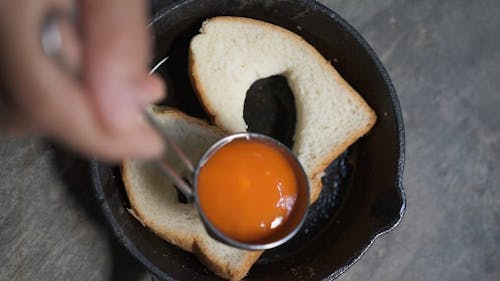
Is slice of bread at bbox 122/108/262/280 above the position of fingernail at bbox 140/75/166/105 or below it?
below

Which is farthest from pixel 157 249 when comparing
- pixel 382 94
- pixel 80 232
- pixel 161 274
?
pixel 382 94

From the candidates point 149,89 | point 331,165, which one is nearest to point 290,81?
point 331,165

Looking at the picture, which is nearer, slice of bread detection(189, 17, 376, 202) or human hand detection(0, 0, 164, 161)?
human hand detection(0, 0, 164, 161)

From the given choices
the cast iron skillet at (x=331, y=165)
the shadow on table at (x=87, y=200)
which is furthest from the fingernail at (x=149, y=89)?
the shadow on table at (x=87, y=200)

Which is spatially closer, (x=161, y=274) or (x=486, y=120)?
(x=161, y=274)

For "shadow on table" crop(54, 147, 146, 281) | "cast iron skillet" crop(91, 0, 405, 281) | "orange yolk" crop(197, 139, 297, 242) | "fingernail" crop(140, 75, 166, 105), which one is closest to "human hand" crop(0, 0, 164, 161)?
"fingernail" crop(140, 75, 166, 105)

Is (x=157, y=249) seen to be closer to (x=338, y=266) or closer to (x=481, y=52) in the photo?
(x=338, y=266)

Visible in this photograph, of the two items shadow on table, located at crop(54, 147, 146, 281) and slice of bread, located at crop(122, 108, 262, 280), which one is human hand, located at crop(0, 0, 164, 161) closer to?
slice of bread, located at crop(122, 108, 262, 280)
